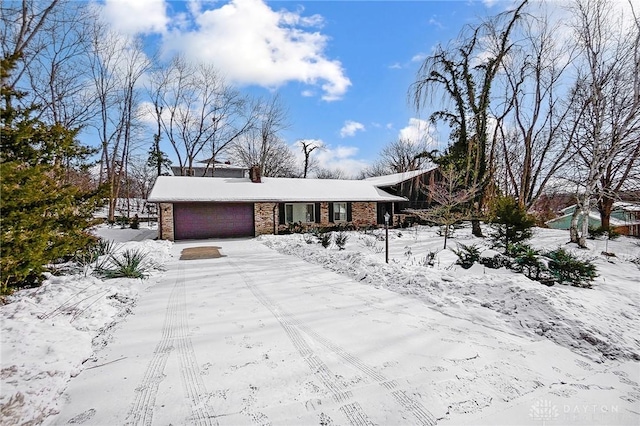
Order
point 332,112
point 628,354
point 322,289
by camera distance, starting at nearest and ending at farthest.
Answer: point 628,354
point 322,289
point 332,112

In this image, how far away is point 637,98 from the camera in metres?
9.86

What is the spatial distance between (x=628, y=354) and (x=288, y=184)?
1688 centimetres

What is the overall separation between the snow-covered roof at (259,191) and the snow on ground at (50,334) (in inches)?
368

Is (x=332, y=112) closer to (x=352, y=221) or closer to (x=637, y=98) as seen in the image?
(x=352, y=221)

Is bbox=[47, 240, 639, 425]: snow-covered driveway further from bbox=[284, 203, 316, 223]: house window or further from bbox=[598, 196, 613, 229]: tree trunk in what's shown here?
bbox=[598, 196, 613, 229]: tree trunk

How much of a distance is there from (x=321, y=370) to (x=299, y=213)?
14495 millimetres

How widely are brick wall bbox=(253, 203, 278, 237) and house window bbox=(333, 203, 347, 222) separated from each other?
3945 mm

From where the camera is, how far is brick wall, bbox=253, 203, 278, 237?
15672 millimetres

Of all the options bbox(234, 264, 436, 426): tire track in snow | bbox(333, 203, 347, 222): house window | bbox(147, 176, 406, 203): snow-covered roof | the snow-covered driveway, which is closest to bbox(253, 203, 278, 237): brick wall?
bbox(147, 176, 406, 203): snow-covered roof

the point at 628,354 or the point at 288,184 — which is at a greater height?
the point at 288,184

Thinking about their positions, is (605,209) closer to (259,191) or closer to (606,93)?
(606,93)

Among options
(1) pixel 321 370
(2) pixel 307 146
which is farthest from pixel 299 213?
(2) pixel 307 146

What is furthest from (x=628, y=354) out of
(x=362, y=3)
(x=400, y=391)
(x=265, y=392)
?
(x=362, y=3)

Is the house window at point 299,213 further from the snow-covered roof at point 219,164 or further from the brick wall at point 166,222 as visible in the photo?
the snow-covered roof at point 219,164
